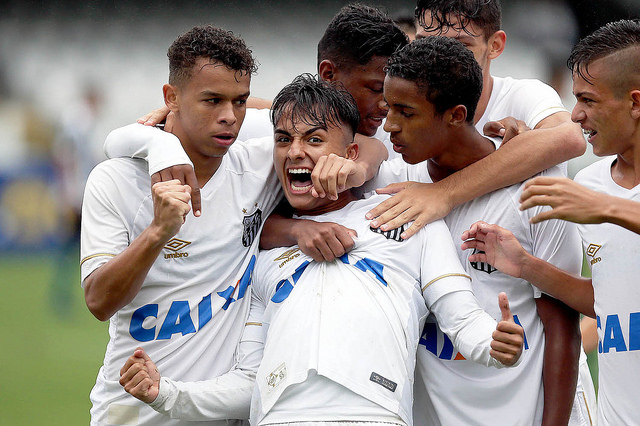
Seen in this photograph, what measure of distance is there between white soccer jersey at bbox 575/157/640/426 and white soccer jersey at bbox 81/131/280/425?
1.27 metres

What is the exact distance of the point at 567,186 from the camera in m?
2.36

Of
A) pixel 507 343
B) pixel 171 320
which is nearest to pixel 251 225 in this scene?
pixel 171 320

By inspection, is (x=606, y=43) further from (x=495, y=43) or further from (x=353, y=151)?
(x=353, y=151)

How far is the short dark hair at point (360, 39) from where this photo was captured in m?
3.51

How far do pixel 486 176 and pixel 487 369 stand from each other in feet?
2.27

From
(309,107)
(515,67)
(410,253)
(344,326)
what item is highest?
(515,67)

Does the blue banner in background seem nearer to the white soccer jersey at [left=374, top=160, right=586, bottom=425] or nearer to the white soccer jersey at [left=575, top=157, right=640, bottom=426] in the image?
the white soccer jersey at [left=374, top=160, right=586, bottom=425]

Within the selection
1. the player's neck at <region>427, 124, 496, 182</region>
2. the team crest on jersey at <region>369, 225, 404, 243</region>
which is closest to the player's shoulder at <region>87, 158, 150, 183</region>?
the team crest on jersey at <region>369, 225, 404, 243</region>

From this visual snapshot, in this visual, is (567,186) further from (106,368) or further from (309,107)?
(106,368)

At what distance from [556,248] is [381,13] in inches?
58.1

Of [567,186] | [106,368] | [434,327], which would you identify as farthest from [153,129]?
[567,186]

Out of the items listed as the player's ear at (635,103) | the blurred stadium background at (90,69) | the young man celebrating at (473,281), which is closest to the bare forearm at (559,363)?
the young man celebrating at (473,281)

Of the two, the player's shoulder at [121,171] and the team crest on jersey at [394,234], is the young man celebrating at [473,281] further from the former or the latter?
the player's shoulder at [121,171]

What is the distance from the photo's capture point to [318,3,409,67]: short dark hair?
138 inches
